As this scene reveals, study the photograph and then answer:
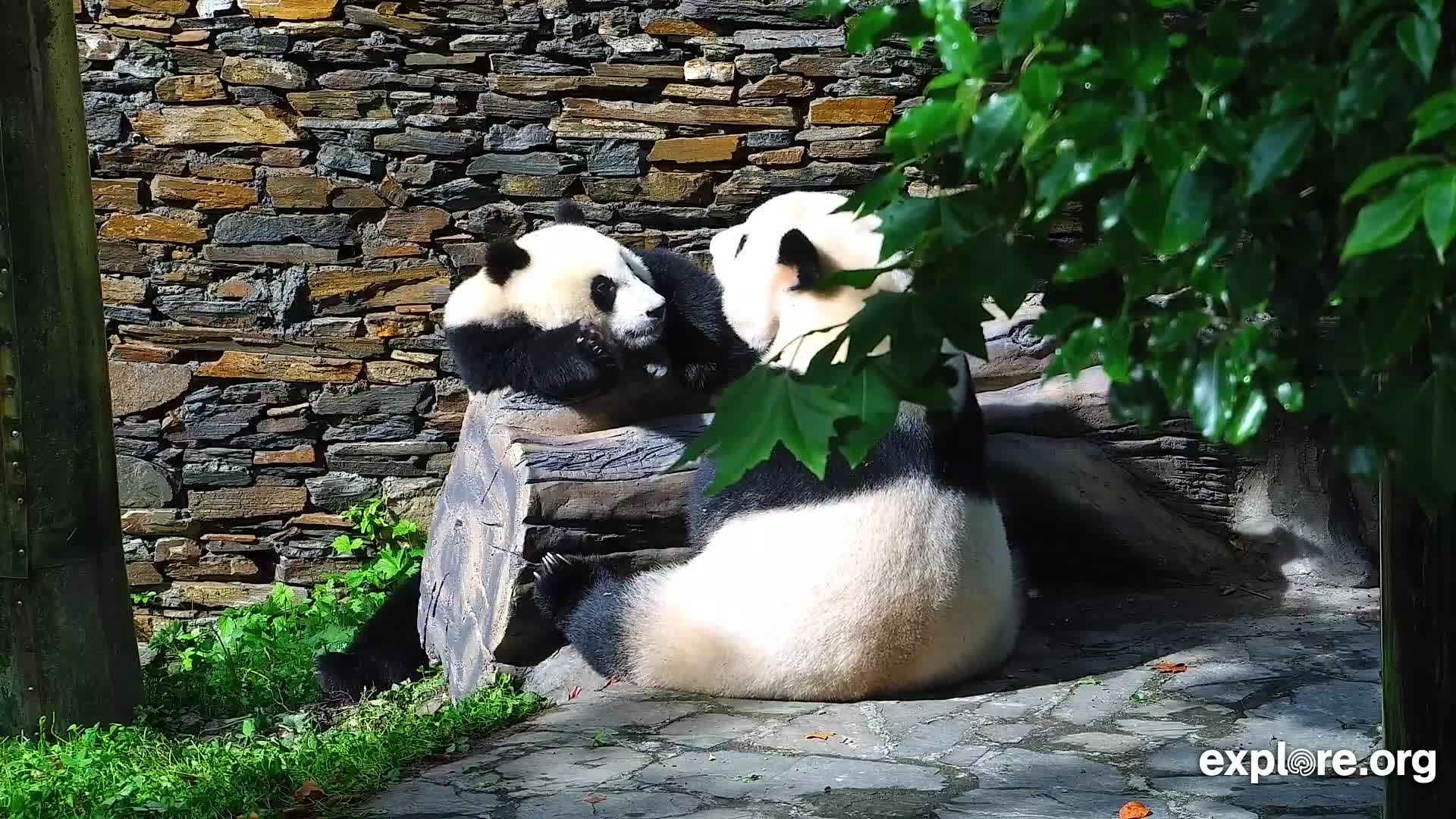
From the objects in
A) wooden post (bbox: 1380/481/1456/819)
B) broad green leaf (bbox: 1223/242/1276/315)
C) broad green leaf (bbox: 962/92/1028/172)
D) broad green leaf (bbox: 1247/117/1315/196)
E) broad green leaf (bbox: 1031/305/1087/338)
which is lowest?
wooden post (bbox: 1380/481/1456/819)

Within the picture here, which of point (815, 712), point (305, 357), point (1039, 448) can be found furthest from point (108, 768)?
point (1039, 448)

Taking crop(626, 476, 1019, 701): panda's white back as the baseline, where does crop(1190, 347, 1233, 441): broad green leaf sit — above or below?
above

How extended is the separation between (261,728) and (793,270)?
2150 mm

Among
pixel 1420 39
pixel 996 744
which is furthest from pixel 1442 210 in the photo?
pixel 996 744

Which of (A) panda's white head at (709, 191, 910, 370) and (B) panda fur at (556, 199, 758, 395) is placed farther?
(B) panda fur at (556, 199, 758, 395)

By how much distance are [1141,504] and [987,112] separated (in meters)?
3.56

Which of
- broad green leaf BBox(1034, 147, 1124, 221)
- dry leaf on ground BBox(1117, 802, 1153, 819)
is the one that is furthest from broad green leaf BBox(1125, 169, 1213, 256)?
dry leaf on ground BBox(1117, 802, 1153, 819)

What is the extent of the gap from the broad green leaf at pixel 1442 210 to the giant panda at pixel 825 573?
2.12 m

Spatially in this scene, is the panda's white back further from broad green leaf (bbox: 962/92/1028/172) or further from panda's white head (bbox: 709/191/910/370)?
broad green leaf (bbox: 962/92/1028/172)

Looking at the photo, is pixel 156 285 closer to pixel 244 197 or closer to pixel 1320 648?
pixel 244 197

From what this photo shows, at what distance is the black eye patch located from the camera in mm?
3779

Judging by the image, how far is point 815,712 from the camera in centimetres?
309

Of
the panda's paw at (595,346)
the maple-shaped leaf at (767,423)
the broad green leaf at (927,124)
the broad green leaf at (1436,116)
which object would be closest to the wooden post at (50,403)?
the panda's paw at (595,346)

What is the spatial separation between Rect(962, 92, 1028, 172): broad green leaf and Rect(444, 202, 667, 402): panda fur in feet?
8.94
